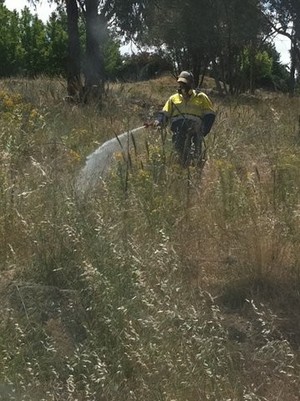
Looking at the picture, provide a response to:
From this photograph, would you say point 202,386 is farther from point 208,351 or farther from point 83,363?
point 83,363

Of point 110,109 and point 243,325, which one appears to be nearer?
point 243,325

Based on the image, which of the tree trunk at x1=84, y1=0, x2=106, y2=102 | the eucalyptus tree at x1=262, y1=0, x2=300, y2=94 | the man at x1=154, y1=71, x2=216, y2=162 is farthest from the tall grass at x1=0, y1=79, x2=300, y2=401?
the eucalyptus tree at x1=262, y1=0, x2=300, y2=94

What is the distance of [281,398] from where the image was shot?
3.45 metres

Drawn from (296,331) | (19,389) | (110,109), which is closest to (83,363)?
(19,389)

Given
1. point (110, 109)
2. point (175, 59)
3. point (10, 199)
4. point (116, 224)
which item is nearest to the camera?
point (116, 224)

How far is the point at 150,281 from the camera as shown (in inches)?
160

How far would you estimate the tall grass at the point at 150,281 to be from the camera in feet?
11.3

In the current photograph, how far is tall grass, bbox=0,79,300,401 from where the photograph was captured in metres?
3.45

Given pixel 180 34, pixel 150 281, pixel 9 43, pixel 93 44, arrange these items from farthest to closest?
pixel 9 43 < pixel 180 34 < pixel 93 44 < pixel 150 281

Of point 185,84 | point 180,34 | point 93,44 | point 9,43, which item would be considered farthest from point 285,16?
point 9,43

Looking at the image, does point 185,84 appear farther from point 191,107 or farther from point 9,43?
point 9,43

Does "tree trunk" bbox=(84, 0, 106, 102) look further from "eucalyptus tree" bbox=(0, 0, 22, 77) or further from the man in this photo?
Result: "eucalyptus tree" bbox=(0, 0, 22, 77)

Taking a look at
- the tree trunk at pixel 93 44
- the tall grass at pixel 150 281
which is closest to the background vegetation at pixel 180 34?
the tree trunk at pixel 93 44

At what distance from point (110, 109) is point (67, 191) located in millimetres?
6289
